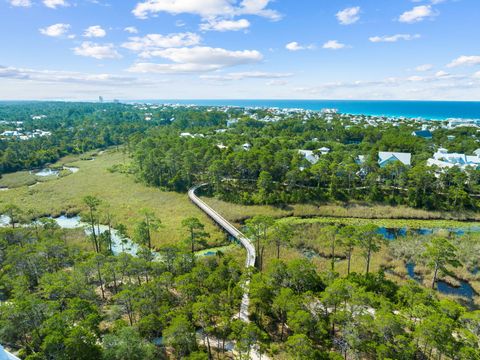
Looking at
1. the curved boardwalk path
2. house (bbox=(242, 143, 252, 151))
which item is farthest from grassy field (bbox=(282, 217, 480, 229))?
house (bbox=(242, 143, 252, 151))

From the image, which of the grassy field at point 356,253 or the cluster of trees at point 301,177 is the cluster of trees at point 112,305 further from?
the cluster of trees at point 301,177

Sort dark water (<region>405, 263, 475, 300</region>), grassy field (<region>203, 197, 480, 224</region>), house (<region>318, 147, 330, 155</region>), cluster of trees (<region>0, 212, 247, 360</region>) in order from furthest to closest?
house (<region>318, 147, 330, 155</region>) → grassy field (<region>203, 197, 480, 224</region>) → dark water (<region>405, 263, 475, 300</region>) → cluster of trees (<region>0, 212, 247, 360</region>)

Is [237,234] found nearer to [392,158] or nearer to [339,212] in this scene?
[339,212]

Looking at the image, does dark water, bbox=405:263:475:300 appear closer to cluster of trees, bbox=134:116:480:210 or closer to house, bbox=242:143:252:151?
cluster of trees, bbox=134:116:480:210

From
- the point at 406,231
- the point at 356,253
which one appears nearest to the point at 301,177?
the point at 406,231

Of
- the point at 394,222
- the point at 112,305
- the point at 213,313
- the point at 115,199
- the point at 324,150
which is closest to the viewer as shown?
the point at 213,313

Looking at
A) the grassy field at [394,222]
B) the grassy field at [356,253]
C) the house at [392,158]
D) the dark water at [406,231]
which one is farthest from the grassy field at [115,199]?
the house at [392,158]
